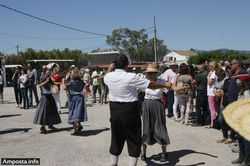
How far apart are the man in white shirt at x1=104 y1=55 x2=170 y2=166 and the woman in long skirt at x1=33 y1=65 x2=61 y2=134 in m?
4.39

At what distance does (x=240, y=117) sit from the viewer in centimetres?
490

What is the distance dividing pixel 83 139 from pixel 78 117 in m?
0.64

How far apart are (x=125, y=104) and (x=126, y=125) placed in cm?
31

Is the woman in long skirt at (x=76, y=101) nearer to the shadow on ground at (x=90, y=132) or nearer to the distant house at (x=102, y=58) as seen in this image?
the shadow on ground at (x=90, y=132)

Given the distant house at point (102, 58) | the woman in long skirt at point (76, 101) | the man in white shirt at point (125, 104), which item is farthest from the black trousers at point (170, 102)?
the distant house at point (102, 58)

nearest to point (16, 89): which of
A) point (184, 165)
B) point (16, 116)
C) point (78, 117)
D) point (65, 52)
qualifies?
point (16, 116)

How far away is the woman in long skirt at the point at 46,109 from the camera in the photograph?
32.4 ft

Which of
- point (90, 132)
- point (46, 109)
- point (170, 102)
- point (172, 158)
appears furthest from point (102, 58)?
point (172, 158)

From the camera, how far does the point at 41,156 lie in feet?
24.9

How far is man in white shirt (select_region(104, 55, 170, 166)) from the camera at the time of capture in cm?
570

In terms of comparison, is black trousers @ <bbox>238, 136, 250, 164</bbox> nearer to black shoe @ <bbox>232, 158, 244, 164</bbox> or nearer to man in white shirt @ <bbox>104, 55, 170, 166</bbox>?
black shoe @ <bbox>232, 158, 244, 164</bbox>

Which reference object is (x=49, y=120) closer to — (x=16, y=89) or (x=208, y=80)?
(x=208, y=80)

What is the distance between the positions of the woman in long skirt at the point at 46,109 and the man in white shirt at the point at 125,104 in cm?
439

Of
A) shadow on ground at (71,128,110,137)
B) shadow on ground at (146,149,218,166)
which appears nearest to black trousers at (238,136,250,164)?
shadow on ground at (146,149,218,166)
